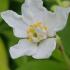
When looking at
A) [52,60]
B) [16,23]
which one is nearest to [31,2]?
[16,23]

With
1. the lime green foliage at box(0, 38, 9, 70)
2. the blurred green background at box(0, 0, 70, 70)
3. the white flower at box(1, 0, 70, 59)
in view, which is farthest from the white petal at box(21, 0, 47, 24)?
the lime green foliage at box(0, 38, 9, 70)

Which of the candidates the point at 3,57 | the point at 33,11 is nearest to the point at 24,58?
the point at 3,57

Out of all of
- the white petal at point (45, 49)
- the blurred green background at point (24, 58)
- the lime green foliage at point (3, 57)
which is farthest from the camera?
the lime green foliage at point (3, 57)

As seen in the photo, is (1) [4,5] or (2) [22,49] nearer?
(2) [22,49]

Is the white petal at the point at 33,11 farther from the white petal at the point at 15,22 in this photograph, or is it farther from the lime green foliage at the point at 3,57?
the lime green foliage at the point at 3,57

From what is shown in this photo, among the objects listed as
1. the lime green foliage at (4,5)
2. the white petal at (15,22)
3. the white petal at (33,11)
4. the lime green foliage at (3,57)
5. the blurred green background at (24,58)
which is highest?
the white petal at (33,11)

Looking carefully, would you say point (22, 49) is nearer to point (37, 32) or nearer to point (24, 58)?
point (37, 32)

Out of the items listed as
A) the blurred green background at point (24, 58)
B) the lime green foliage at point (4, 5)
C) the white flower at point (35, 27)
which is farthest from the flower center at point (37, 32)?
the lime green foliage at point (4, 5)

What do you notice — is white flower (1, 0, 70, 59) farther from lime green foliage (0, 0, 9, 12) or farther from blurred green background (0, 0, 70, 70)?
lime green foliage (0, 0, 9, 12)
